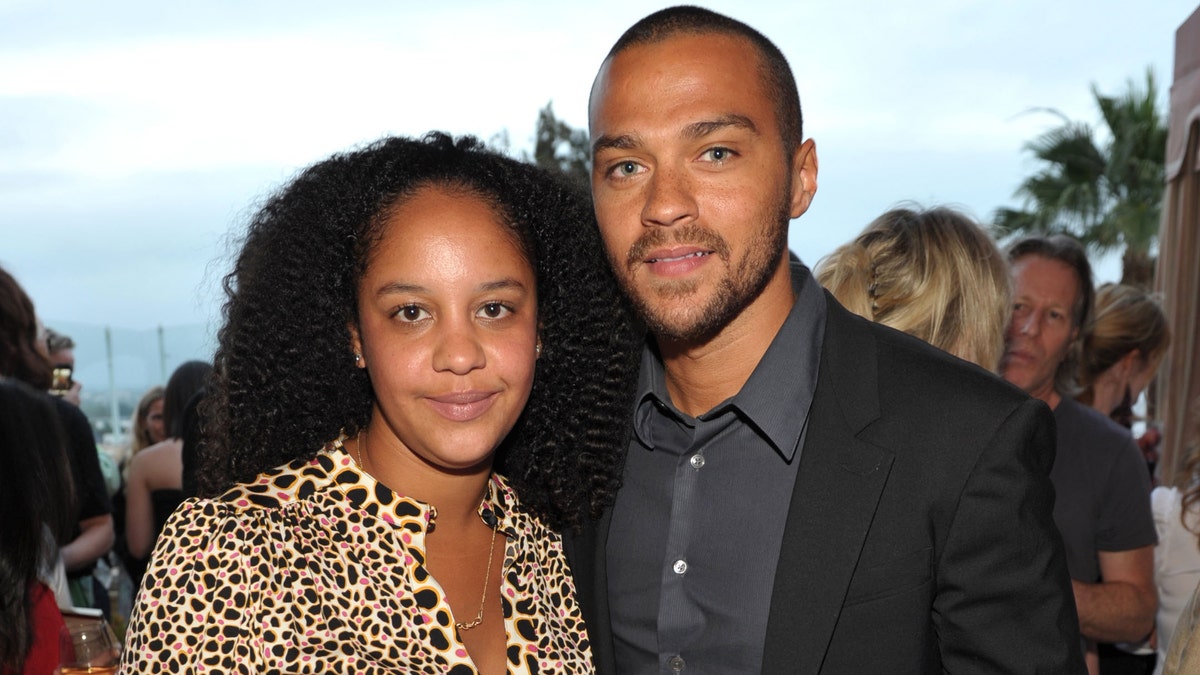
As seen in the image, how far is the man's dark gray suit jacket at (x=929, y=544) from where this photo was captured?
1.78 m

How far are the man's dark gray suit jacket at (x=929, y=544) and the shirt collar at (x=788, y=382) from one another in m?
0.08

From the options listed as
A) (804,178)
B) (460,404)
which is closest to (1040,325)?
(804,178)

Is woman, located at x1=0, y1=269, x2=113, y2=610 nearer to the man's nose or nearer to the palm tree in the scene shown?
the man's nose

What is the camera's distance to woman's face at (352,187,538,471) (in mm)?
1924

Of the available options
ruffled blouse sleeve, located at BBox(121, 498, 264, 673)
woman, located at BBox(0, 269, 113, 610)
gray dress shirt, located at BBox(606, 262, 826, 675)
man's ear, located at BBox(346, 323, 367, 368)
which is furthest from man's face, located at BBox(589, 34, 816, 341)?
woman, located at BBox(0, 269, 113, 610)

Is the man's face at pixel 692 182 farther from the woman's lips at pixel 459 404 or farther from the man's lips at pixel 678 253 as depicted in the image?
the woman's lips at pixel 459 404

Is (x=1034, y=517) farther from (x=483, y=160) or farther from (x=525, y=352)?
(x=483, y=160)

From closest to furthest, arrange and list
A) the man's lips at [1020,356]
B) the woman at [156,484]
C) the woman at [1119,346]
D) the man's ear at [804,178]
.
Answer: the man's ear at [804,178], the man's lips at [1020,356], the woman at [1119,346], the woman at [156,484]

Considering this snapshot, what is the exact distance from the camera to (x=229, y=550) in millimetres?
1768

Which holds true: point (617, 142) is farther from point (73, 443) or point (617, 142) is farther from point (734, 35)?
point (73, 443)

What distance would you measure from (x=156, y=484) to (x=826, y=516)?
170 inches

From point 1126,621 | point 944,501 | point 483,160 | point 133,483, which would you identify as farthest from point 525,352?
point 133,483

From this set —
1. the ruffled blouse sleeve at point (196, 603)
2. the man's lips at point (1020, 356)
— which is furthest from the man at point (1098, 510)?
the ruffled blouse sleeve at point (196, 603)

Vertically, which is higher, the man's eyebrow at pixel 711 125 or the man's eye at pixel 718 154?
A: the man's eyebrow at pixel 711 125
